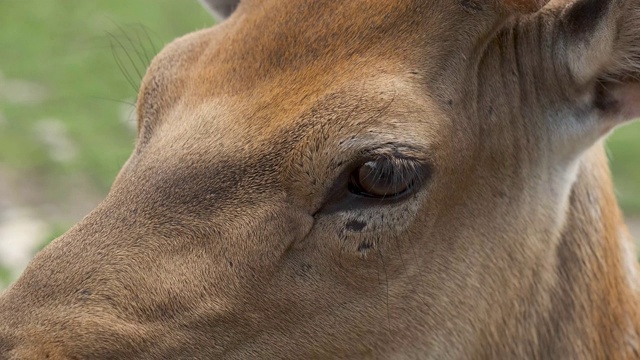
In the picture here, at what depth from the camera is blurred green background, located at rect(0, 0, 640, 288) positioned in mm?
11609

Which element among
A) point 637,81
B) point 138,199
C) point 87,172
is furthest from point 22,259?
point 637,81

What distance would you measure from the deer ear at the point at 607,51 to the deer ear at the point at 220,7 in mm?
1983

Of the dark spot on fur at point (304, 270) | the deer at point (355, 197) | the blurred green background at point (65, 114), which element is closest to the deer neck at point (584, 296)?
the deer at point (355, 197)

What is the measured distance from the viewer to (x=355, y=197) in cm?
415

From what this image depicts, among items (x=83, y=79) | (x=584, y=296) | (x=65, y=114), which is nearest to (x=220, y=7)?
(x=584, y=296)

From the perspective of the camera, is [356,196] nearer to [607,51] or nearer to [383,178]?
[383,178]

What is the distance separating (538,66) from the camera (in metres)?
4.49

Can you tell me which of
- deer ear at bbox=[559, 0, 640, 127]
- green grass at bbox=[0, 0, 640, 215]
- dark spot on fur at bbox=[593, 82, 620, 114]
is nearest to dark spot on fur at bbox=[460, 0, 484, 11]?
deer ear at bbox=[559, 0, 640, 127]

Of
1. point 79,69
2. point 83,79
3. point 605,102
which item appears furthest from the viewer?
point 79,69

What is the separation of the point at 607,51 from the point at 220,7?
227 cm

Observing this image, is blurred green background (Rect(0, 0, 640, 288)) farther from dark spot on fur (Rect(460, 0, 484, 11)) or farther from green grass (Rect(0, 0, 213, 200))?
dark spot on fur (Rect(460, 0, 484, 11))

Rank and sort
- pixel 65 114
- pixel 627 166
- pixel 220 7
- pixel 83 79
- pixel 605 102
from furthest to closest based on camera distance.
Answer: pixel 83 79 < pixel 65 114 < pixel 627 166 < pixel 220 7 < pixel 605 102

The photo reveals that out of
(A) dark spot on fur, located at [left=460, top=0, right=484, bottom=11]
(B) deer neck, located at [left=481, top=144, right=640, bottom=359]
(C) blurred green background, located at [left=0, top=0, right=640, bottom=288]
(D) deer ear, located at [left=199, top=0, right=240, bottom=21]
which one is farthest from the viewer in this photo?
(C) blurred green background, located at [left=0, top=0, right=640, bottom=288]

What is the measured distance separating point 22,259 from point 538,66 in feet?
23.8
